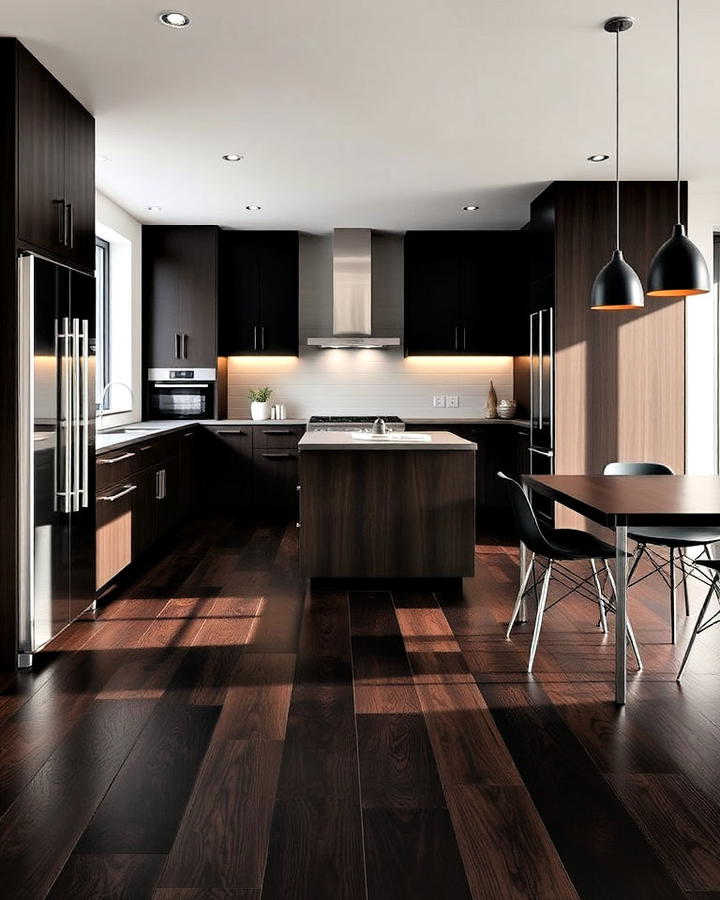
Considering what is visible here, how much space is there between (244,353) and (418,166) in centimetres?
308

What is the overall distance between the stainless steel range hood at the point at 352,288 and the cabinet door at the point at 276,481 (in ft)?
3.83

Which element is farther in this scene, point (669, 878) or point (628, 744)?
point (628, 744)

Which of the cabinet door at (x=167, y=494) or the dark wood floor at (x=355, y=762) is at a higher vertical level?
the cabinet door at (x=167, y=494)

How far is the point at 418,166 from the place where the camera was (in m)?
5.92

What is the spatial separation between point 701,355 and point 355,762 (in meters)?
4.85

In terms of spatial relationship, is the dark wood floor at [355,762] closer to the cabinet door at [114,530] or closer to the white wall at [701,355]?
the cabinet door at [114,530]

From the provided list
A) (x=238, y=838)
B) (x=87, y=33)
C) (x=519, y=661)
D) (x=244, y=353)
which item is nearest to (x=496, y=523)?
(x=244, y=353)

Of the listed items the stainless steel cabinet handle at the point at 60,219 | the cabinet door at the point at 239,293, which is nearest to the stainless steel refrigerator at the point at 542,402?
the cabinet door at the point at 239,293

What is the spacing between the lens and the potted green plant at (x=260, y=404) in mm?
8352

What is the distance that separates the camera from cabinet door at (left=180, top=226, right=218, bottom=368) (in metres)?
8.05

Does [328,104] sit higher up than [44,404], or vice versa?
[328,104]

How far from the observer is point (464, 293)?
8352 mm

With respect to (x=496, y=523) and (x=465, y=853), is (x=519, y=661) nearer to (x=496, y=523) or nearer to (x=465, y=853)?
(x=465, y=853)

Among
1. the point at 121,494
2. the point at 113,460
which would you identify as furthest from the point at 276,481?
→ the point at 113,460
